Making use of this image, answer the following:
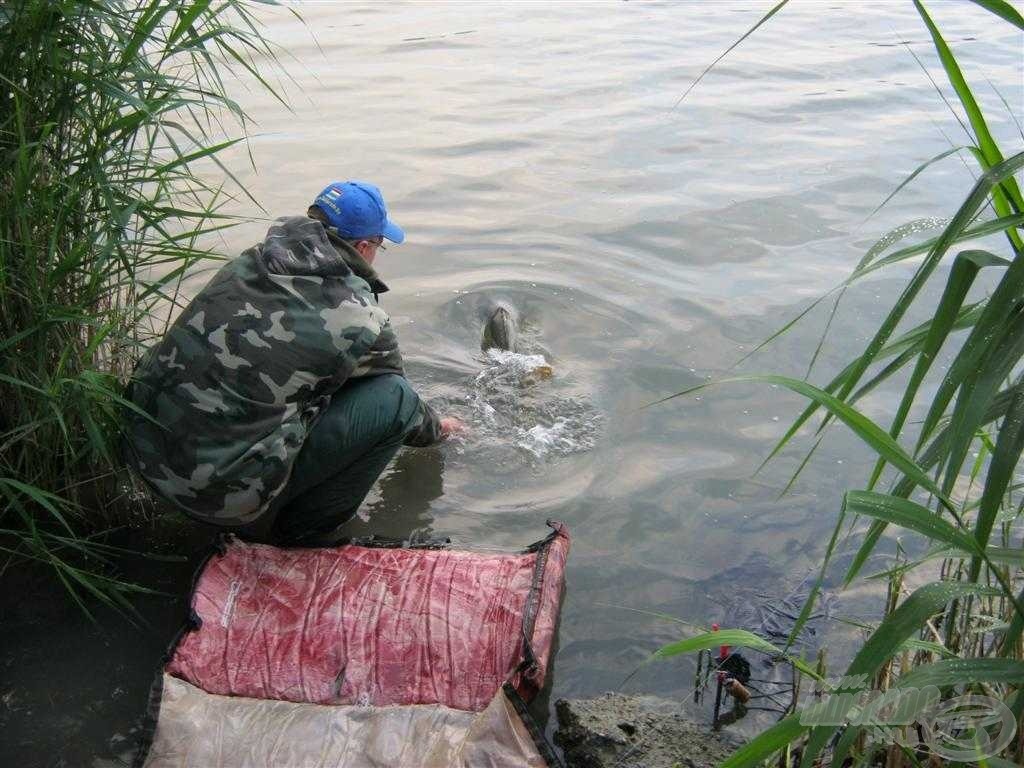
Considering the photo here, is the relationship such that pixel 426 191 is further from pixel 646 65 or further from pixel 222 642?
pixel 222 642

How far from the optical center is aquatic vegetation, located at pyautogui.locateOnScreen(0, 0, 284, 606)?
313 centimetres

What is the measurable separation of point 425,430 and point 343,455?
0.50m

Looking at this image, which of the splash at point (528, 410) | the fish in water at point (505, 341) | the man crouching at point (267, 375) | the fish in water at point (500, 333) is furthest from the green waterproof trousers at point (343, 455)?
the fish in water at point (500, 333)

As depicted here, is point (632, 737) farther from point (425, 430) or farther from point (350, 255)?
point (350, 255)

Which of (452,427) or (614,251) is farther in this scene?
(614,251)

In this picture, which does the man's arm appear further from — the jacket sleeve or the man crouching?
the man crouching

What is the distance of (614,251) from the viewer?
6.61m

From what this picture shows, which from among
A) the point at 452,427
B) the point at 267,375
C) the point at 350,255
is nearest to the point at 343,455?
the point at 267,375

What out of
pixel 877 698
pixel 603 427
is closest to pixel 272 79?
pixel 603 427

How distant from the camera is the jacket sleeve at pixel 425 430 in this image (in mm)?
3996

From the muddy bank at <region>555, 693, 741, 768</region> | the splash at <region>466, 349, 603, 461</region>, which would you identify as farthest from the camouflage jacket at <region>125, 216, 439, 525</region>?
the splash at <region>466, 349, 603, 461</region>

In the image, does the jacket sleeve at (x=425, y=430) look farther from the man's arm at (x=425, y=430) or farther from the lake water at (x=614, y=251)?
the lake water at (x=614, y=251)

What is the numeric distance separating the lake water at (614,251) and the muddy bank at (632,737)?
27cm

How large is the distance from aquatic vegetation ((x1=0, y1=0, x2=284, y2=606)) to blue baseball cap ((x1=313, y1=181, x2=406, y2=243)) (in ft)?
1.45
